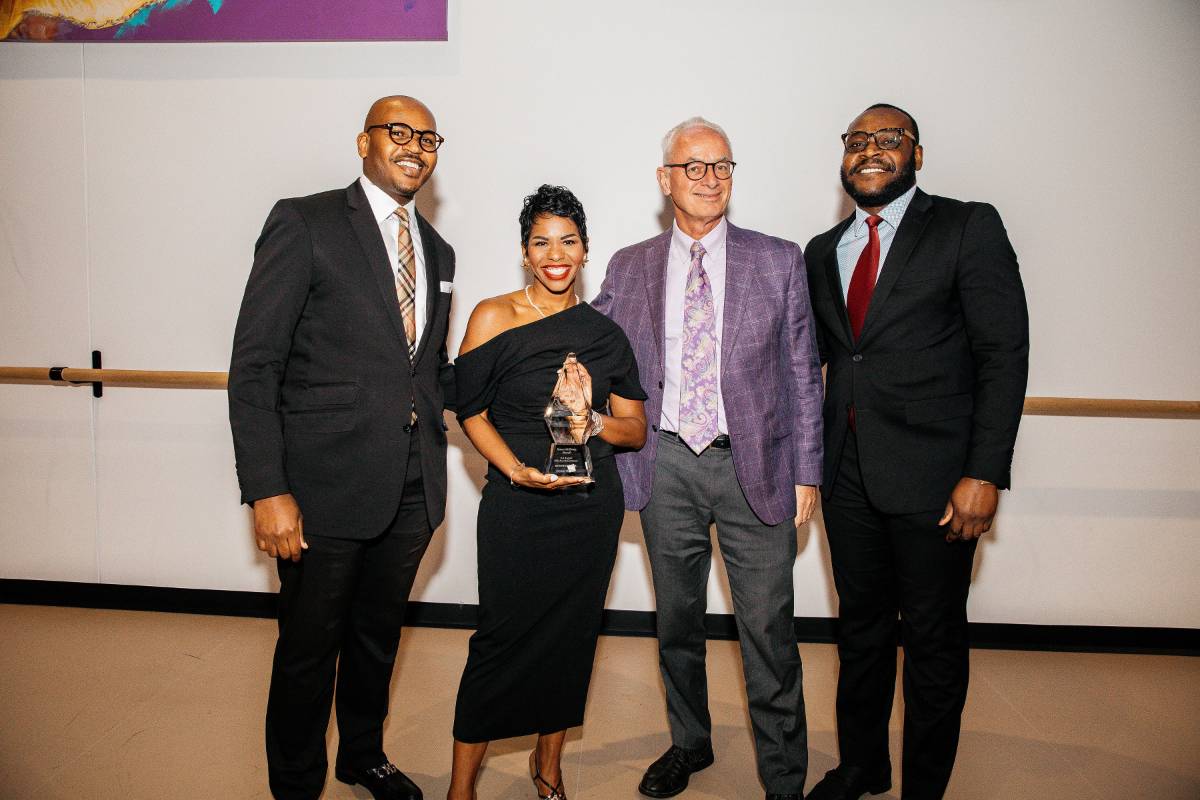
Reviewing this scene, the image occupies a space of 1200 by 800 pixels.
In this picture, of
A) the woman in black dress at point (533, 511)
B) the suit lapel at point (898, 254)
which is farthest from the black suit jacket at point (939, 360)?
the woman in black dress at point (533, 511)

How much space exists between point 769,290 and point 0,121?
12.7 ft

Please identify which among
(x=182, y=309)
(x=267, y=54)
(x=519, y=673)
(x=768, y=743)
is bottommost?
(x=768, y=743)

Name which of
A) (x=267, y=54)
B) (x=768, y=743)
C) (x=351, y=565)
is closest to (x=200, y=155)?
(x=267, y=54)

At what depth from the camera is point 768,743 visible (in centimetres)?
230

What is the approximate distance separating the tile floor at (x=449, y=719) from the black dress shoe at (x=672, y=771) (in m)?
0.05

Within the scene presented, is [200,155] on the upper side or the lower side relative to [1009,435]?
upper

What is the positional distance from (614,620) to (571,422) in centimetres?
200

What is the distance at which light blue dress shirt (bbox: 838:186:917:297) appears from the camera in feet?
7.50

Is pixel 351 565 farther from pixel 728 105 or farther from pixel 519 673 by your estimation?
pixel 728 105

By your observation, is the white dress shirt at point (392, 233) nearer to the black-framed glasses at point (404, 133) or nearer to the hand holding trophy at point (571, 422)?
the black-framed glasses at point (404, 133)

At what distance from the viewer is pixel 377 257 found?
7.04ft

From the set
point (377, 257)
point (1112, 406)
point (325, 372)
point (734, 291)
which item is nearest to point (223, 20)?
point (377, 257)

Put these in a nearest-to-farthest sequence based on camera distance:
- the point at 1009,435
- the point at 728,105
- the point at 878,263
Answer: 1. the point at 1009,435
2. the point at 878,263
3. the point at 728,105

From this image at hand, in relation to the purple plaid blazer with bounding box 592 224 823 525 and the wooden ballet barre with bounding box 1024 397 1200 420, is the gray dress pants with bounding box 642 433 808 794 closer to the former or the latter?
the purple plaid blazer with bounding box 592 224 823 525
